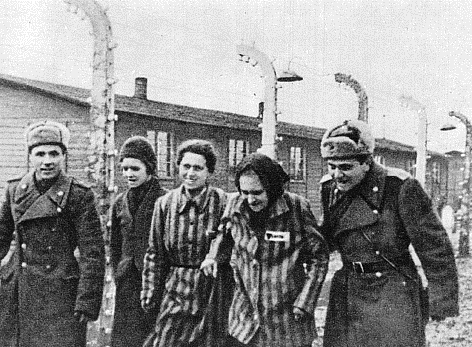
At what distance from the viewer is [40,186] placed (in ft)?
13.1

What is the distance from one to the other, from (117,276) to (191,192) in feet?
3.16

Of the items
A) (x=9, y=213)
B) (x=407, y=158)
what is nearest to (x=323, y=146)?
(x=9, y=213)

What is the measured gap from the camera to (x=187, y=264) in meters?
3.90

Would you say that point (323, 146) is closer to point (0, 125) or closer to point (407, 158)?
point (0, 125)

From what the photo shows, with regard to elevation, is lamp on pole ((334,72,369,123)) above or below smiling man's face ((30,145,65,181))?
above

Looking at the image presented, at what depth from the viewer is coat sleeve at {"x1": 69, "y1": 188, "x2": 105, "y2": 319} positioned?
3850 millimetres

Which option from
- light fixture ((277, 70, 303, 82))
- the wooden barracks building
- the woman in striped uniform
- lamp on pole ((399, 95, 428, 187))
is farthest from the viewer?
the wooden barracks building

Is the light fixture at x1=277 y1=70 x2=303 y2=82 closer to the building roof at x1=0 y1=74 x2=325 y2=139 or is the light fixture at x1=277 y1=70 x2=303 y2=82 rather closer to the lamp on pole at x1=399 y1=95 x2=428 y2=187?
the lamp on pole at x1=399 y1=95 x2=428 y2=187

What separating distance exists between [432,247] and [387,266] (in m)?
0.28

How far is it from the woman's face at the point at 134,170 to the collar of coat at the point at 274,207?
108 centimetres

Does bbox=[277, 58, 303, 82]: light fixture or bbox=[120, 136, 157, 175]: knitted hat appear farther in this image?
bbox=[277, 58, 303, 82]: light fixture

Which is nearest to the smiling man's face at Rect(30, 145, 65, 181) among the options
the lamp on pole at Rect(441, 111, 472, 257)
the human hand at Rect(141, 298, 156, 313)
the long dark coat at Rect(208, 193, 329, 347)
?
the human hand at Rect(141, 298, 156, 313)

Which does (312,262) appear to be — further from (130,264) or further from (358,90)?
(358,90)

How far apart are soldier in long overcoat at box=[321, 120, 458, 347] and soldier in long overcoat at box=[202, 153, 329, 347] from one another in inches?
7.3
